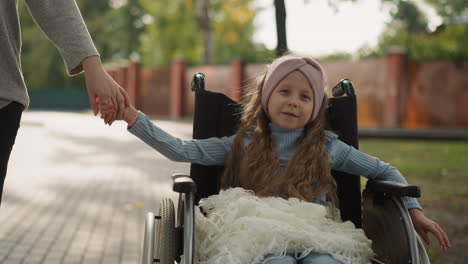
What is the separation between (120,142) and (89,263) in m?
12.0

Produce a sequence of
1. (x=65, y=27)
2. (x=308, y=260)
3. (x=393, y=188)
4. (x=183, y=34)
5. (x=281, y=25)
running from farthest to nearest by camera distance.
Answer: (x=183, y=34) < (x=281, y=25) < (x=393, y=188) < (x=308, y=260) < (x=65, y=27)

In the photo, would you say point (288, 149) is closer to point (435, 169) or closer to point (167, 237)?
point (167, 237)

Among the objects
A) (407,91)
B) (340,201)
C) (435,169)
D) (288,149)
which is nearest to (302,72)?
(288,149)

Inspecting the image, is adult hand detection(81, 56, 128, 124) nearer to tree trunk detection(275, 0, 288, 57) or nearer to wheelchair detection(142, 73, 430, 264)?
wheelchair detection(142, 73, 430, 264)

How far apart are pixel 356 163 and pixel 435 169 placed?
784 cm

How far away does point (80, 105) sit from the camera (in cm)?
5606

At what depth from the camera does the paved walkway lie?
509 cm

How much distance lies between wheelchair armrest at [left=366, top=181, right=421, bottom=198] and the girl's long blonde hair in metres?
0.19

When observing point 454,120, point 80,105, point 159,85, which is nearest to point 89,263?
point 454,120

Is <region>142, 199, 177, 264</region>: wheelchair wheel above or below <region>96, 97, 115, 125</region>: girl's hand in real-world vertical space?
below

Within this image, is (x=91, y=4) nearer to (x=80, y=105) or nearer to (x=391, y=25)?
(x=80, y=105)

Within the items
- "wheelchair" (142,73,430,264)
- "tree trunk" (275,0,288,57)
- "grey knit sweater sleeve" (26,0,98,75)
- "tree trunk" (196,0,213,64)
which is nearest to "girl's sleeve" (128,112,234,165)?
"wheelchair" (142,73,430,264)

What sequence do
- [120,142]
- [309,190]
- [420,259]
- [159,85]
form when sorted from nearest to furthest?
1. [420,259]
2. [309,190]
3. [120,142]
4. [159,85]

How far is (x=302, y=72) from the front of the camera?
3283 millimetres
